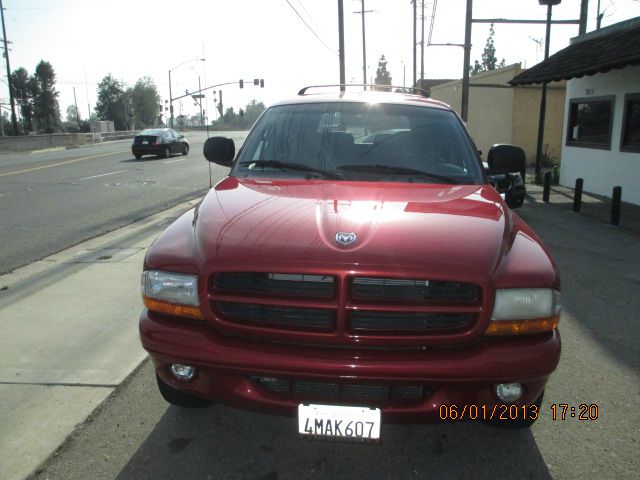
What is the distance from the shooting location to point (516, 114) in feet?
69.4

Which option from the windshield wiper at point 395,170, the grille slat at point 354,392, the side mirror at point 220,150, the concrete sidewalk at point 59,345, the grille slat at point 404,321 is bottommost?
the concrete sidewalk at point 59,345

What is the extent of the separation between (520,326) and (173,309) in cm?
159

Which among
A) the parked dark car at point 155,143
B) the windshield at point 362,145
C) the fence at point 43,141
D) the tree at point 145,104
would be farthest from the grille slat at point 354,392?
the tree at point 145,104

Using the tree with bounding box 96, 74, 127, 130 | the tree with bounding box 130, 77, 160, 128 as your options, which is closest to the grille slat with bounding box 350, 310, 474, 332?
the tree with bounding box 96, 74, 127, 130

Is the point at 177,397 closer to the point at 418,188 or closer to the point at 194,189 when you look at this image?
the point at 418,188

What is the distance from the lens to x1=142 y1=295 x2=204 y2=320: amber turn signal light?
256 centimetres

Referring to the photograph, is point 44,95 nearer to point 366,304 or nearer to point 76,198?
point 76,198

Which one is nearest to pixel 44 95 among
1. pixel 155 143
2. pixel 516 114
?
pixel 155 143

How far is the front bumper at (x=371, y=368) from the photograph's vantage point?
92.4 inches

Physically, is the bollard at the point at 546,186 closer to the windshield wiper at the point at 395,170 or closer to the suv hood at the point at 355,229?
the windshield wiper at the point at 395,170

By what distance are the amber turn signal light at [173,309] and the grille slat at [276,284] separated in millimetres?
163

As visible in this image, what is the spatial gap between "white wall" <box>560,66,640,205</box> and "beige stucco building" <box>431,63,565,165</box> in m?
6.95

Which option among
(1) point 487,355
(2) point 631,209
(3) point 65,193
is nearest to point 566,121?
(2) point 631,209

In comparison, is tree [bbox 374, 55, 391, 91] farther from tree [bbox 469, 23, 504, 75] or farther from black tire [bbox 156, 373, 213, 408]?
black tire [bbox 156, 373, 213, 408]
